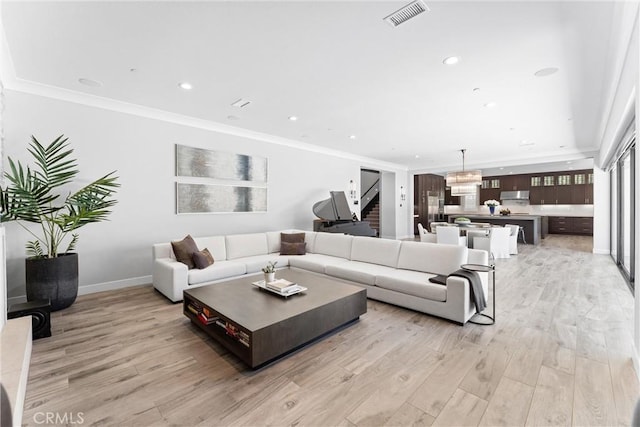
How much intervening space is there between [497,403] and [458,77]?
3.35m

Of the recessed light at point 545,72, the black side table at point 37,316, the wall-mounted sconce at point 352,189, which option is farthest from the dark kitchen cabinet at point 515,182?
the black side table at point 37,316

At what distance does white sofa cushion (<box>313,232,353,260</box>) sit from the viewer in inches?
199

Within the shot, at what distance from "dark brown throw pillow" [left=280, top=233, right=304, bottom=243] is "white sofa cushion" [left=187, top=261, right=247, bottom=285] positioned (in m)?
1.18

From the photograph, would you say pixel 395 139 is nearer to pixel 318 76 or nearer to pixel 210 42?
pixel 318 76

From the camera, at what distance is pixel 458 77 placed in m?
3.51

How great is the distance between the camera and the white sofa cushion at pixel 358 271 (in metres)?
3.95

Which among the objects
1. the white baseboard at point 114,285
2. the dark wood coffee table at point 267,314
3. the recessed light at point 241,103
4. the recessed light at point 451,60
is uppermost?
the recessed light at point 241,103

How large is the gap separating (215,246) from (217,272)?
0.71 meters

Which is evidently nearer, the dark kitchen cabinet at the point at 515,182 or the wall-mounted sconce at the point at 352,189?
the wall-mounted sconce at the point at 352,189

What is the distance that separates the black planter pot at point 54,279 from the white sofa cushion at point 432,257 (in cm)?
426

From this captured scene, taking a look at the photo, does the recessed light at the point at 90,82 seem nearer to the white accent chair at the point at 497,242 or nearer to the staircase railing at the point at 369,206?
the white accent chair at the point at 497,242

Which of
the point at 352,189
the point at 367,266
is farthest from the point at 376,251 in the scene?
the point at 352,189

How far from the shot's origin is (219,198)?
563 centimetres

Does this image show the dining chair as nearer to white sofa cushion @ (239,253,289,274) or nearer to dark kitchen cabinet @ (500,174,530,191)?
white sofa cushion @ (239,253,289,274)
